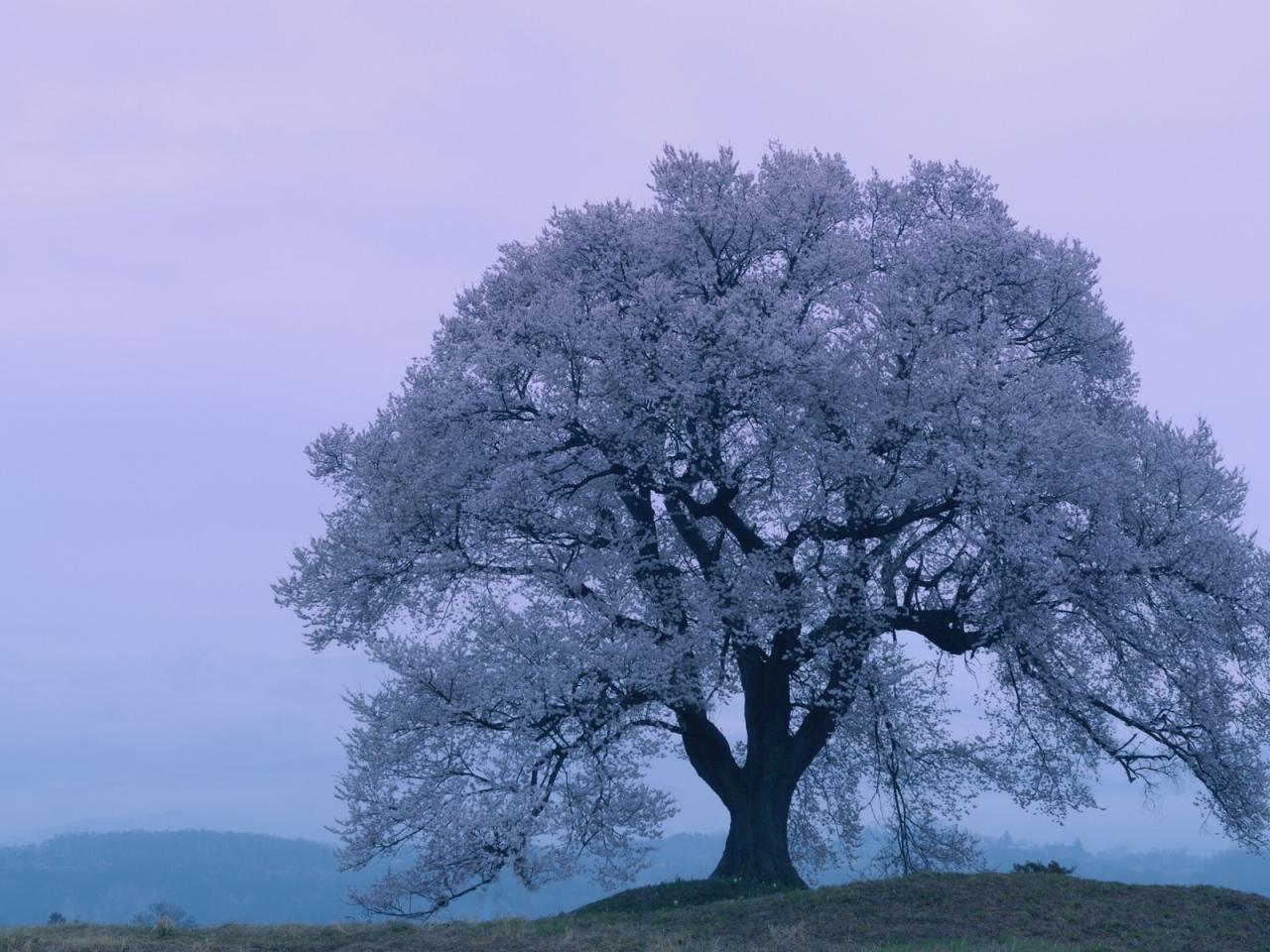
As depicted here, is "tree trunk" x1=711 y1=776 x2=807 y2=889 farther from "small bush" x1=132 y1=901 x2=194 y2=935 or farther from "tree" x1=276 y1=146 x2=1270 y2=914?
"small bush" x1=132 y1=901 x2=194 y2=935

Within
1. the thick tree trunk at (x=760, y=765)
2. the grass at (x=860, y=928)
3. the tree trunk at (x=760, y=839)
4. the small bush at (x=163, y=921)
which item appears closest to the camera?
the grass at (x=860, y=928)

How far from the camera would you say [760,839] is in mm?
24609

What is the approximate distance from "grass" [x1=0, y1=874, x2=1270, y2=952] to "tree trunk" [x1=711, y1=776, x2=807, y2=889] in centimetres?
237

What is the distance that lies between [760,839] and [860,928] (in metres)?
5.95

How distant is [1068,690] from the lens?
23.6 metres

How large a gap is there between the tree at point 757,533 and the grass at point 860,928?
2.13 metres

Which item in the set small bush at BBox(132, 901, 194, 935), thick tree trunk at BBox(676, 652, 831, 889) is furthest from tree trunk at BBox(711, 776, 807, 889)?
small bush at BBox(132, 901, 194, 935)

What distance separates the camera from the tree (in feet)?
69.9

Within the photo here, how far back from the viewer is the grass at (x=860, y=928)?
17688 millimetres

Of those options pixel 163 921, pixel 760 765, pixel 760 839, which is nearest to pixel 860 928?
pixel 760 839

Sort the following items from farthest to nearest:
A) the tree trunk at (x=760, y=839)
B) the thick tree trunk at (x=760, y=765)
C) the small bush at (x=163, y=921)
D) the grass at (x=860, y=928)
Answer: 1. the thick tree trunk at (x=760, y=765)
2. the tree trunk at (x=760, y=839)
3. the small bush at (x=163, y=921)
4. the grass at (x=860, y=928)

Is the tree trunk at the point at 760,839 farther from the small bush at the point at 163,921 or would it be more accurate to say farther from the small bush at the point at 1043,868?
the small bush at the point at 163,921

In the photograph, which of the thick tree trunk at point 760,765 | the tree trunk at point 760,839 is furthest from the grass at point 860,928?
the thick tree trunk at point 760,765

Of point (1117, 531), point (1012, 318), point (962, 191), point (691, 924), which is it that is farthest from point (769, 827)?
point (962, 191)
